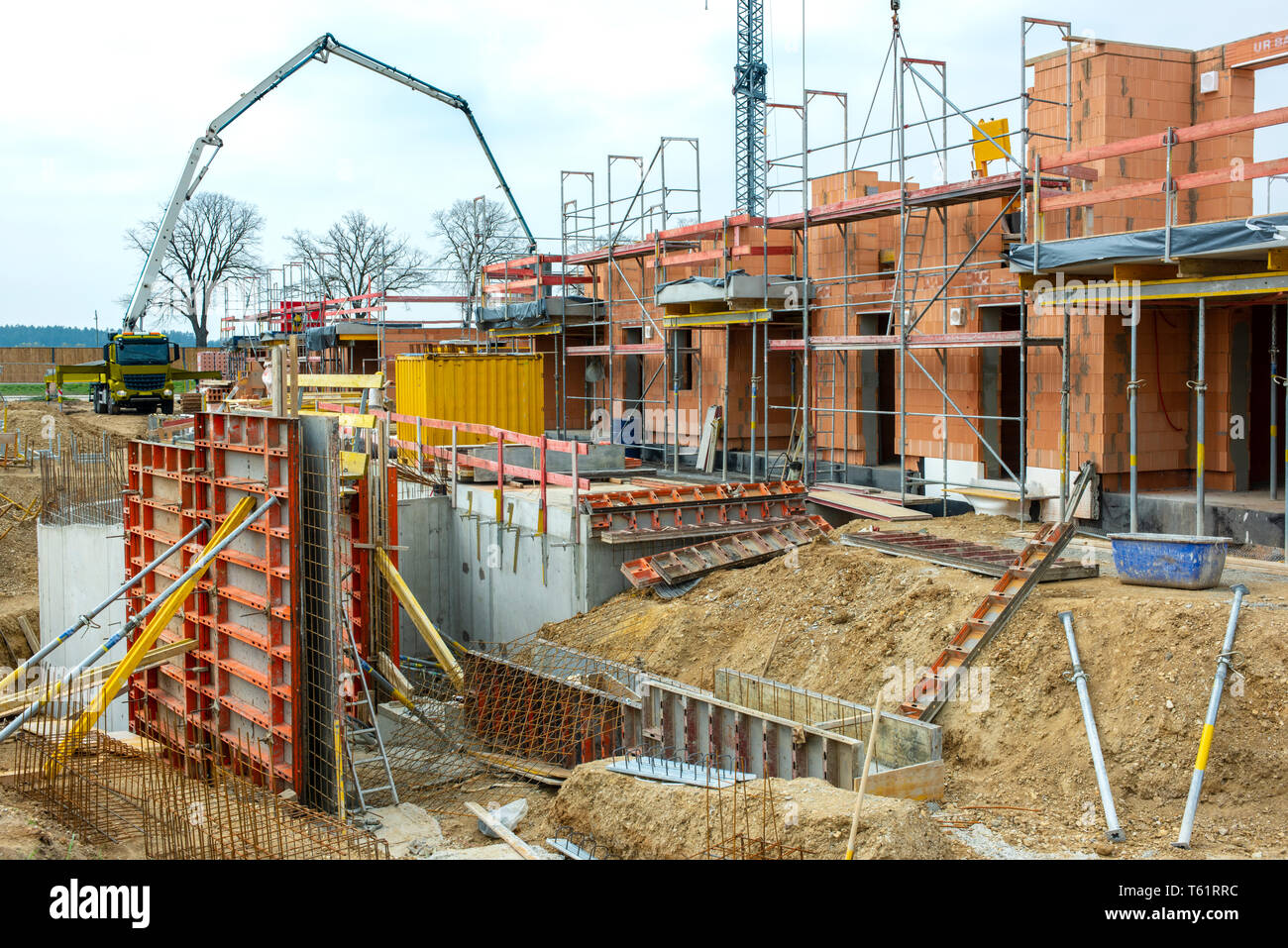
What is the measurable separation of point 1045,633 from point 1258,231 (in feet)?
15.1

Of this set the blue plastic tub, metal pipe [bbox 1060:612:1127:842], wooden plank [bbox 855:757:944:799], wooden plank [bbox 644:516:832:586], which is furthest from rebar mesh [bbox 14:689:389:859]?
→ the blue plastic tub

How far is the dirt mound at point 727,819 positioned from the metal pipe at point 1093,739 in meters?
1.33

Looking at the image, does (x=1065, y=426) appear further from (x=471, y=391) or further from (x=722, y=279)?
(x=471, y=391)

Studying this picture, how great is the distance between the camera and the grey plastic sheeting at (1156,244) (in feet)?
37.0

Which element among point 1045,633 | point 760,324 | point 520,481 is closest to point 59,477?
point 520,481

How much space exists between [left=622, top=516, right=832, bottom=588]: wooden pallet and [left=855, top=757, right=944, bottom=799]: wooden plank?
19.8 feet

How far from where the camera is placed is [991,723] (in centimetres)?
1018

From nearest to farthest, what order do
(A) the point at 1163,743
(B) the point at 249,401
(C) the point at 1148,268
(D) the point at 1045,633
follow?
1. (A) the point at 1163,743
2. (D) the point at 1045,633
3. (C) the point at 1148,268
4. (B) the point at 249,401

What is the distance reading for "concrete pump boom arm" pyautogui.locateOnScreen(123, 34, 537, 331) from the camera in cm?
3597

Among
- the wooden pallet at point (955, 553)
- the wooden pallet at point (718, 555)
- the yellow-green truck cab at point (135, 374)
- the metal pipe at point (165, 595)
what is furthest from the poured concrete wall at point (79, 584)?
the yellow-green truck cab at point (135, 374)

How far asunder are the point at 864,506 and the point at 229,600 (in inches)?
351

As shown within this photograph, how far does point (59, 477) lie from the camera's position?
22156 millimetres

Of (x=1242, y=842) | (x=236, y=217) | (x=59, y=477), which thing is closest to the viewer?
(x=1242, y=842)

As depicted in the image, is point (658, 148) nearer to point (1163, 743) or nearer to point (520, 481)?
point (520, 481)
